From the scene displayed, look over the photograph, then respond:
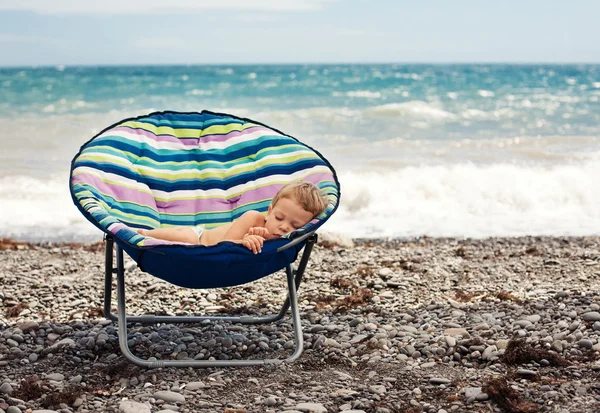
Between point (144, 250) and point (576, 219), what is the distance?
5.59 meters

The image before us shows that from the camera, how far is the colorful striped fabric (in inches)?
136

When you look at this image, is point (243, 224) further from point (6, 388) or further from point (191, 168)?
point (6, 388)

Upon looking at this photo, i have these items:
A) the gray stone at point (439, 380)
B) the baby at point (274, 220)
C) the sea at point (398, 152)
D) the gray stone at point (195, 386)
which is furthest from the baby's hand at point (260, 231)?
the sea at point (398, 152)

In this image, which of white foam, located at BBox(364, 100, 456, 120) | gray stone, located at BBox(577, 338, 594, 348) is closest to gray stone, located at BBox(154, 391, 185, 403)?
gray stone, located at BBox(577, 338, 594, 348)

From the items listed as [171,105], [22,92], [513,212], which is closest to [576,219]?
[513,212]

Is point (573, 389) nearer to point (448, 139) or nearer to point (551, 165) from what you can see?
point (551, 165)

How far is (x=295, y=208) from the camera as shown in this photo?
10.7 feet

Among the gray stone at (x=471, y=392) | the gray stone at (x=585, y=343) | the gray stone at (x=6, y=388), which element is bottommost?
the gray stone at (x=6, y=388)

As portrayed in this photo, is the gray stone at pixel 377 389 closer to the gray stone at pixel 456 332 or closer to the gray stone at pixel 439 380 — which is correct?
the gray stone at pixel 439 380

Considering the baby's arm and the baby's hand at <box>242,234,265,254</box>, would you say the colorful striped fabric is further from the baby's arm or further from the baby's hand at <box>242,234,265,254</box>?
the baby's hand at <box>242,234,265,254</box>

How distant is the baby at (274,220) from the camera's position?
3.22 meters

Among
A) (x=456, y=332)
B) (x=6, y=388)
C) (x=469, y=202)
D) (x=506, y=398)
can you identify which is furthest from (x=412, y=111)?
(x=6, y=388)

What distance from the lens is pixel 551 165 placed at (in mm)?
10289

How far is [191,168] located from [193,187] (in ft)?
0.38
